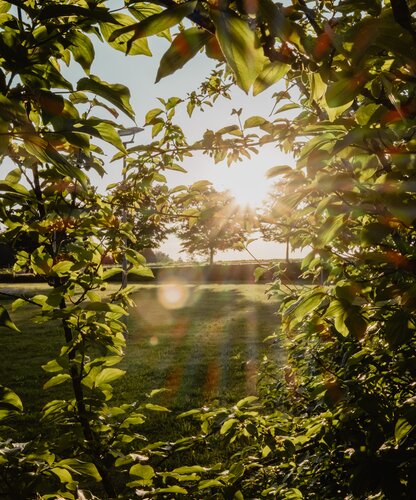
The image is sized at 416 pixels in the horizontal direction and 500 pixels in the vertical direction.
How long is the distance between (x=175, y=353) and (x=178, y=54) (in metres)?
10.8

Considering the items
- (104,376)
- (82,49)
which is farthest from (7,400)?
(82,49)

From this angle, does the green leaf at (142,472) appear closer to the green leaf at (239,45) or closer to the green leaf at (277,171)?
the green leaf at (277,171)

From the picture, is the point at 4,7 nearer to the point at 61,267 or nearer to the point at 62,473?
the point at 61,267

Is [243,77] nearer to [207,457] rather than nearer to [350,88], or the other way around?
[350,88]

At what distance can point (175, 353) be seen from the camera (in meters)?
10.9

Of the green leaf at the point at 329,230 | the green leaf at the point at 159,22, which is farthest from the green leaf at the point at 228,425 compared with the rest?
the green leaf at the point at 159,22

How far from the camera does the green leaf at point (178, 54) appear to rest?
0.59 m

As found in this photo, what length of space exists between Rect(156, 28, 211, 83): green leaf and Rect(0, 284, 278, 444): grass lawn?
3.57 m

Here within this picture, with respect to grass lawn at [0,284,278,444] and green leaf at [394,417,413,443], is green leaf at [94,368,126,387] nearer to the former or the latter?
green leaf at [394,417,413,443]

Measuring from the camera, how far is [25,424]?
6430 millimetres

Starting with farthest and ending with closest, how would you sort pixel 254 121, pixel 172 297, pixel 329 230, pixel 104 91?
pixel 172 297
pixel 254 121
pixel 329 230
pixel 104 91

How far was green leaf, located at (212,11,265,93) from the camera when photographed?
0.54m

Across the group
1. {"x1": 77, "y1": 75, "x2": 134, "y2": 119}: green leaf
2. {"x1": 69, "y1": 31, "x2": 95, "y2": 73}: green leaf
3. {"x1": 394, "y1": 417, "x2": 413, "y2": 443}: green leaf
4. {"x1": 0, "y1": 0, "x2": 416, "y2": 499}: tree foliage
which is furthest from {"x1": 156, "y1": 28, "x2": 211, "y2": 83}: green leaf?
{"x1": 394, "y1": 417, "x2": 413, "y2": 443}: green leaf

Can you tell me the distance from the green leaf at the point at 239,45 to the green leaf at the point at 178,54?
0.07 meters
